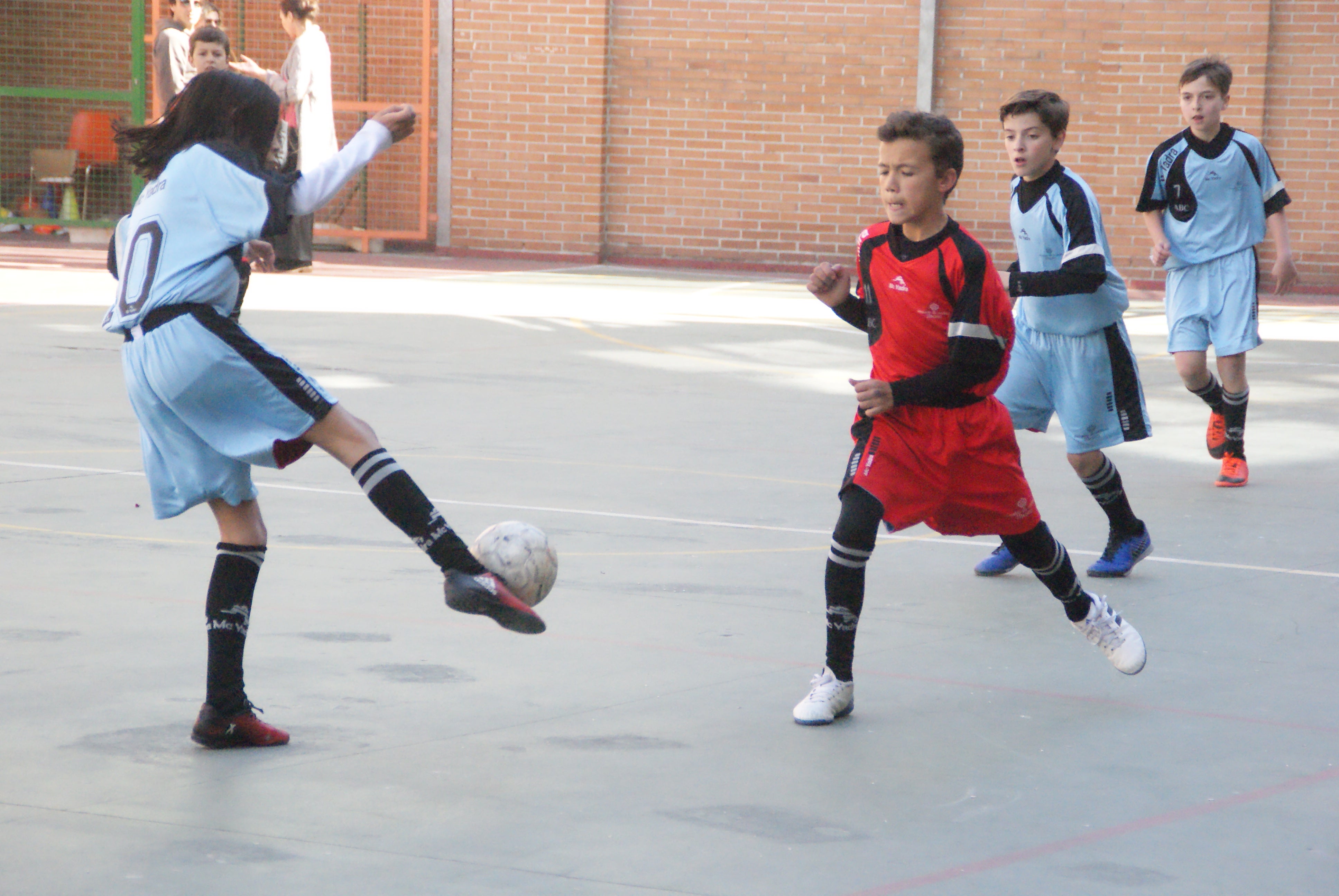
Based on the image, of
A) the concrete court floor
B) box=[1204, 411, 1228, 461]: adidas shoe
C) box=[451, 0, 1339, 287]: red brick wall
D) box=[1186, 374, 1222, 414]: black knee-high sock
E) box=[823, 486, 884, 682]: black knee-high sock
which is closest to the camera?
the concrete court floor

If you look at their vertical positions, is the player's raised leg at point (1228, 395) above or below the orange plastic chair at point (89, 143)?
A: below

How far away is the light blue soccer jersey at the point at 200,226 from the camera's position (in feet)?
13.0

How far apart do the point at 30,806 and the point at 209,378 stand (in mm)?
1019

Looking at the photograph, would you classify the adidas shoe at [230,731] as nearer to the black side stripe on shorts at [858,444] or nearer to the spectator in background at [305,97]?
the black side stripe on shorts at [858,444]

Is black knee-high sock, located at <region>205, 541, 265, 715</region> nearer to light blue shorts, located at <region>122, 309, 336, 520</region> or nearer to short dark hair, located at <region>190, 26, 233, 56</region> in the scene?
light blue shorts, located at <region>122, 309, 336, 520</region>

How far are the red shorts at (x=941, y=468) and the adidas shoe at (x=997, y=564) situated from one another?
1.65 m

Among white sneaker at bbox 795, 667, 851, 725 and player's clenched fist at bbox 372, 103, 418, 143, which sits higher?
player's clenched fist at bbox 372, 103, 418, 143

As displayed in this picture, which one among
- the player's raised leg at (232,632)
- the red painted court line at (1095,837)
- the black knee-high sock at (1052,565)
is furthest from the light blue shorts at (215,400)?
the black knee-high sock at (1052,565)

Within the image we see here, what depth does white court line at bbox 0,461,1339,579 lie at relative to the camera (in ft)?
21.0

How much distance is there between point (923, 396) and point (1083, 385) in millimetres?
1978

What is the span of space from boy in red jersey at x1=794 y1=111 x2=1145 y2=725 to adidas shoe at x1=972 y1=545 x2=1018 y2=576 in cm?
154

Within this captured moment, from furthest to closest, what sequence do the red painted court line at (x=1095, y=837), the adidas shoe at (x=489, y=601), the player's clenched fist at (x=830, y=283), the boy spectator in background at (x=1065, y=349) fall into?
the boy spectator in background at (x=1065, y=349), the player's clenched fist at (x=830, y=283), the adidas shoe at (x=489, y=601), the red painted court line at (x=1095, y=837)

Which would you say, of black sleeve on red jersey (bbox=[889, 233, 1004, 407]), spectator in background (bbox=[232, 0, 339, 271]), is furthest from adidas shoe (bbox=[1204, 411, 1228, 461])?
spectator in background (bbox=[232, 0, 339, 271])

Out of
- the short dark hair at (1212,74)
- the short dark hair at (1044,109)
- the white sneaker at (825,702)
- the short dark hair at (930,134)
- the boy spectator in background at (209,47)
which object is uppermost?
the short dark hair at (1212,74)
